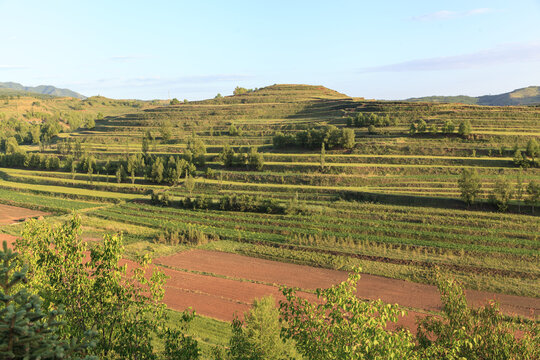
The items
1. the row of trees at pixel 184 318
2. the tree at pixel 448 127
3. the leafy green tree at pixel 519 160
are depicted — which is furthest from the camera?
the tree at pixel 448 127

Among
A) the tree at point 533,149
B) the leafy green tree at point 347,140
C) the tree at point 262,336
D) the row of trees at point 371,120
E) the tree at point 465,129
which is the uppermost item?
the row of trees at point 371,120

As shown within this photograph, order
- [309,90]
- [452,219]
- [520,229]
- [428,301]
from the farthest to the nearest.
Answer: [309,90] → [452,219] → [520,229] → [428,301]

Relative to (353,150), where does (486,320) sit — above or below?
below

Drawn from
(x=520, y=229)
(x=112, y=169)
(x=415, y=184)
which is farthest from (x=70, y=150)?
(x=520, y=229)

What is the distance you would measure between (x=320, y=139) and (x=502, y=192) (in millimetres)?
41109

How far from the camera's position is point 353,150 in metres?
79.6

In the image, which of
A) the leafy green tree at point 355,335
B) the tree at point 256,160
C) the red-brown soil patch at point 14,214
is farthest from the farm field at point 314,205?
the leafy green tree at point 355,335

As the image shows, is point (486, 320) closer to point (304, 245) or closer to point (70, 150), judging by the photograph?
point (304, 245)

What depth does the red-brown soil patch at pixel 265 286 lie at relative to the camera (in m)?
31.7

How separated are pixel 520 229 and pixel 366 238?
68.7 feet

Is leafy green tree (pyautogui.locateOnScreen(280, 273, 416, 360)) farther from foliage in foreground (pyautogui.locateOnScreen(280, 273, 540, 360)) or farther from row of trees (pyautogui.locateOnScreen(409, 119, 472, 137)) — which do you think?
row of trees (pyautogui.locateOnScreen(409, 119, 472, 137))

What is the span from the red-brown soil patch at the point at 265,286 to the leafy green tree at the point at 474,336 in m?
16.1

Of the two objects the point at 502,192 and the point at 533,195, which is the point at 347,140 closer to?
the point at 502,192

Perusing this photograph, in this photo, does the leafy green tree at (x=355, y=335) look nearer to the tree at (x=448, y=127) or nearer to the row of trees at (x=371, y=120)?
the tree at (x=448, y=127)
